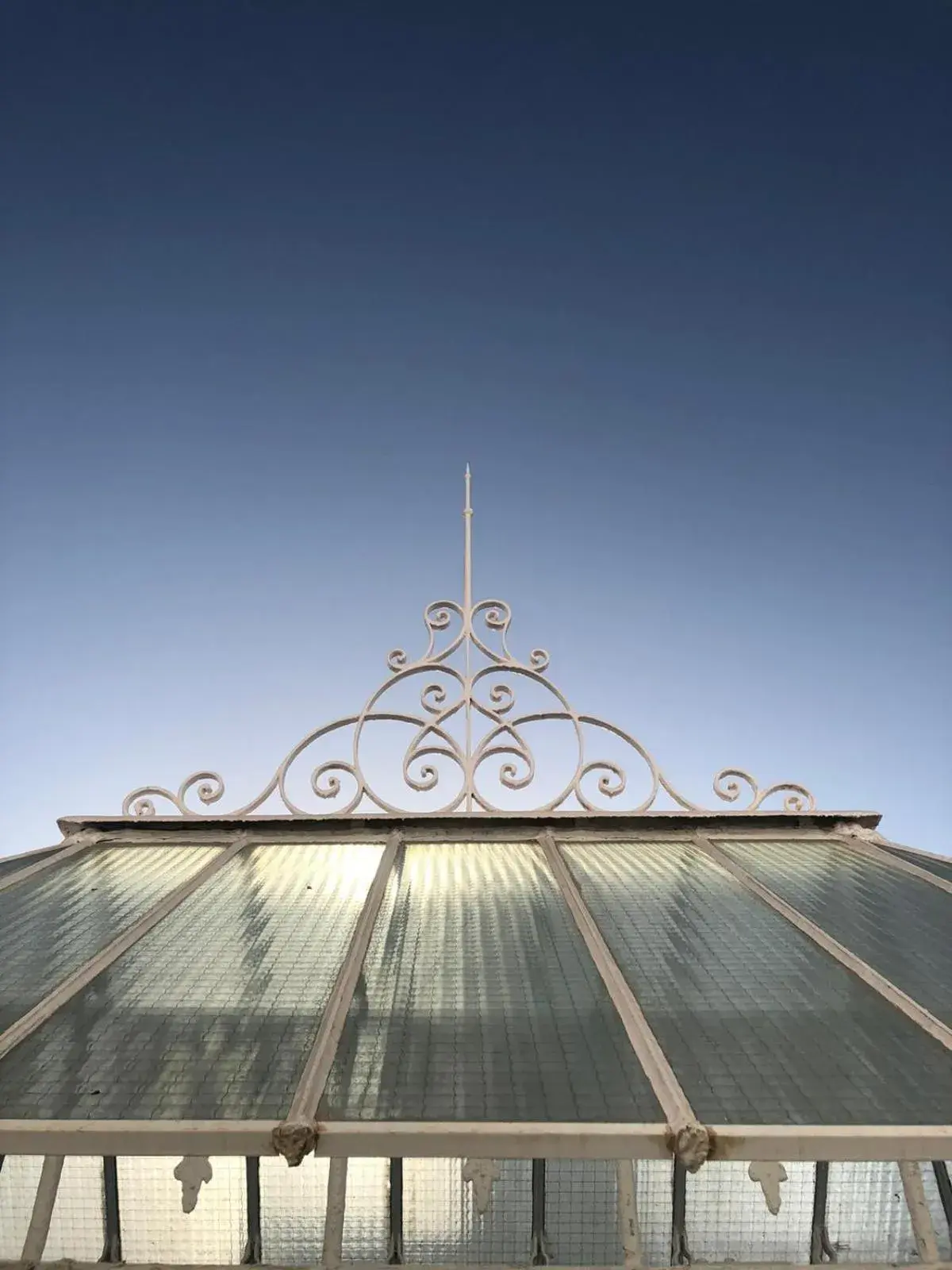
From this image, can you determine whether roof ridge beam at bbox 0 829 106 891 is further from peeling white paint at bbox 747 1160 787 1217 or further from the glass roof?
peeling white paint at bbox 747 1160 787 1217

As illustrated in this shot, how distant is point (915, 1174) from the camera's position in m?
4.66

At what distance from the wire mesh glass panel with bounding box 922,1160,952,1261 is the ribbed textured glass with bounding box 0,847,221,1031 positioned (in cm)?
513

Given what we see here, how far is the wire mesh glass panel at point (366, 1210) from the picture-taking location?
5270mm

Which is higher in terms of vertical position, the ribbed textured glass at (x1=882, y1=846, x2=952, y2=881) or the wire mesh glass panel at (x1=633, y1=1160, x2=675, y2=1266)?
the ribbed textured glass at (x1=882, y1=846, x2=952, y2=881)

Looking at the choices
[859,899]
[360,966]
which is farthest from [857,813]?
[360,966]

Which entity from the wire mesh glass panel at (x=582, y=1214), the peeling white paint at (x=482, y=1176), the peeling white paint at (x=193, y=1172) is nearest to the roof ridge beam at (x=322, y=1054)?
the peeling white paint at (x=193, y=1172)

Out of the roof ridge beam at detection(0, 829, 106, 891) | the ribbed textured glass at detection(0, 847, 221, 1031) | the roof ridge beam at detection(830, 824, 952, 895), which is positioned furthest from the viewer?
the roof ridge beam at detection(0, 829, 106, 891)

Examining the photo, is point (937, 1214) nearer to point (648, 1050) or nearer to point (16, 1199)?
point (648, 1050)

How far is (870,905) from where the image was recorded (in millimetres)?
4363

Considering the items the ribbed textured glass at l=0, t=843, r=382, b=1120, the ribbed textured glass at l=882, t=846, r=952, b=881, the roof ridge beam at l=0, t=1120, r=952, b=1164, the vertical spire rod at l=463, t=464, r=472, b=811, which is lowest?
the roof ridge beam at l=0, t=1120, r=952, b=1164

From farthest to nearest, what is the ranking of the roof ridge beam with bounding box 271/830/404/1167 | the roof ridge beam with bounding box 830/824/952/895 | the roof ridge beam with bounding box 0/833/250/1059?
1. the roof ridge beam with bounding box 830/824/952/895
2. the roof ridge beam with bounding box 0/833/250/1059
3. the roof ridge beam with bounding box 271/830/404/1167

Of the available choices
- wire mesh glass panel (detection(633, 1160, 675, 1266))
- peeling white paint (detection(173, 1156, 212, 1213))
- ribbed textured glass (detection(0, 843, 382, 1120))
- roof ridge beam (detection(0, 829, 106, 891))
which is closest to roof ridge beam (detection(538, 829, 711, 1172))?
ribbed textured glass (detection(0, 843, 382, 1120))

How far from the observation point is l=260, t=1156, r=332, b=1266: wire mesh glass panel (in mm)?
5199

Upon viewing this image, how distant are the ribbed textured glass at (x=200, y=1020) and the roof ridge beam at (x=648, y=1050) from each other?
1151mm
